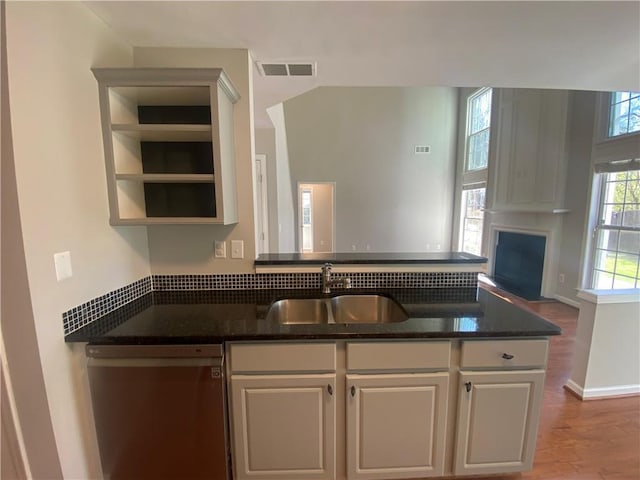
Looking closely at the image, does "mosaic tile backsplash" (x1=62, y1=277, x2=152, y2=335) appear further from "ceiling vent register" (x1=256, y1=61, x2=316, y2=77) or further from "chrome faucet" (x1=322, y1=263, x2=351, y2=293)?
"ceiling vent register" (x1=256, y1=61, x2=316, y2=77)

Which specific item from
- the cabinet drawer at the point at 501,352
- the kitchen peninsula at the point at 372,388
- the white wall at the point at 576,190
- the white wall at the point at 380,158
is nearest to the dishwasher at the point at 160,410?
the kitchen peninsula at the point at 372,388

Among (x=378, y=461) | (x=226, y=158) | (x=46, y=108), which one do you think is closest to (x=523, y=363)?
(x=378, y=461)

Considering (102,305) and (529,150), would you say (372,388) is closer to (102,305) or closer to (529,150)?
(102,305)

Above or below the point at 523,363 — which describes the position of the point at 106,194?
above

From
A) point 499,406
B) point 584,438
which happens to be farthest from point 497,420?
point 584,438

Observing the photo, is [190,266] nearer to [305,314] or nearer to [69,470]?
[305,314]

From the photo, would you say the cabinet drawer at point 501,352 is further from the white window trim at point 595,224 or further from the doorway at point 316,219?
the doorway at point 316,219

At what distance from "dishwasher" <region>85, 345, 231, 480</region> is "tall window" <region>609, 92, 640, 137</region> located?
197 inches

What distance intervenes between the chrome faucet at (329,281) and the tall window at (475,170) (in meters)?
5.66

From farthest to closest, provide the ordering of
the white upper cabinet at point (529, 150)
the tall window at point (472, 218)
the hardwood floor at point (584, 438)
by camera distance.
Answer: the tall window at point (472, 218) < the white upper cabinet at point (529, 150) < the hardwood floor at point (584, 438)

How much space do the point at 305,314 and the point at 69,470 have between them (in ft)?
4.04

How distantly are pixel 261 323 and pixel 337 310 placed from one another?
21.7 inches

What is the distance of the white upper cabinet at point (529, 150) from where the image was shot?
416cm

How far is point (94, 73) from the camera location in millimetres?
1291
